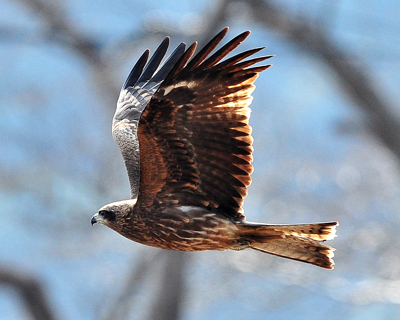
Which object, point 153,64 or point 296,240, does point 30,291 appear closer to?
point 153,64

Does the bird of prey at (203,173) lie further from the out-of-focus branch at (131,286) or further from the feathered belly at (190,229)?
the out-of-focus branch at (131,286)

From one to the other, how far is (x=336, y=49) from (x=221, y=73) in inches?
367

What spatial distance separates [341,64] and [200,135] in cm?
869

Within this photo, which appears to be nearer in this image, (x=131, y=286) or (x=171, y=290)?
(x=171, y=290)

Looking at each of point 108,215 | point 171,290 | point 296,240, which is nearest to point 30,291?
point 171,290

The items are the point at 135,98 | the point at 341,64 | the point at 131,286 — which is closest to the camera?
the point at 135,98

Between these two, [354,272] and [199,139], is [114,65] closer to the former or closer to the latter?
[354,272]

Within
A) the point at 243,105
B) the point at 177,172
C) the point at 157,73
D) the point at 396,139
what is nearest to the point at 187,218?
the point at 177,172

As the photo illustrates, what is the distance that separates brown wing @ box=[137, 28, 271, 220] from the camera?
13.4 ft

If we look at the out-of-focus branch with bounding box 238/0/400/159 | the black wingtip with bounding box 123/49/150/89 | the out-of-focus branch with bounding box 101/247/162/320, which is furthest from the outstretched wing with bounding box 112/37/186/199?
the out-of-focus branch with bounding box 238/0/400/159

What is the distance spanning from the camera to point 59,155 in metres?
13.0

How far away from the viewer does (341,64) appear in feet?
41.2

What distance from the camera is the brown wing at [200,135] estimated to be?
4.09 m

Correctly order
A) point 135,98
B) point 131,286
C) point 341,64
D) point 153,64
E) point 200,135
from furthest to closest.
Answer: point 341,64
point 131,286
point 135,98
point 153,64
point 200,135
